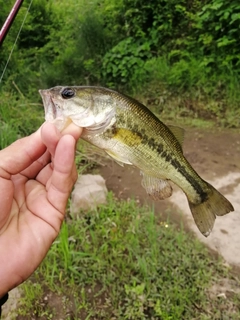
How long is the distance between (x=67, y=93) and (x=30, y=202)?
550 millimetres

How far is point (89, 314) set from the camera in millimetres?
2633

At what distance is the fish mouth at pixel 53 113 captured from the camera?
149cm

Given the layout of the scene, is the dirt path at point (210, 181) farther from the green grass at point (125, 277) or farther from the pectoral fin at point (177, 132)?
the pectoral fin at point (177, 132)

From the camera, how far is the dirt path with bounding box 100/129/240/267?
11.0ft

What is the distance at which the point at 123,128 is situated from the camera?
1550 millimetres

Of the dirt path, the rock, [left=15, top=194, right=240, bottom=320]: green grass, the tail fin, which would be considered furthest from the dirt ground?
the tail fin

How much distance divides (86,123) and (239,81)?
5110mm

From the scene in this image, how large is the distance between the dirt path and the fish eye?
2.27m

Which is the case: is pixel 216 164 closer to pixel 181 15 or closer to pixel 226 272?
pixel 226 272

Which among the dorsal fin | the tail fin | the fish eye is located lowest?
the tail fin

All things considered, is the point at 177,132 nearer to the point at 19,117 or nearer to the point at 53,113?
the point at 53,113

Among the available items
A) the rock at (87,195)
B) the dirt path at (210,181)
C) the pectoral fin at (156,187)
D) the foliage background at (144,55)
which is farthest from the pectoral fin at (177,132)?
the foliage background at (144,55)

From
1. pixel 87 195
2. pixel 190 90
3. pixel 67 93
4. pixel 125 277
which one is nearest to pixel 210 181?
pixel 87 195

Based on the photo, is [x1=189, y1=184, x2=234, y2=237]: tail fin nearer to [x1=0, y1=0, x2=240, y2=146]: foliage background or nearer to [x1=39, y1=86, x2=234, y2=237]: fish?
[x1=39, y1=86, x2=234, y2=237]: fish
